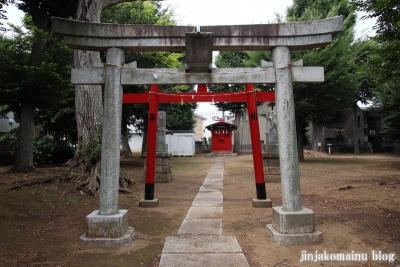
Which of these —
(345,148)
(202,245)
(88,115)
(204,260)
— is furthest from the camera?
(345,148)

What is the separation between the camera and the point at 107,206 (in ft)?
17.3

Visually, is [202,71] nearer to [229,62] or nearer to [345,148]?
[229,62]

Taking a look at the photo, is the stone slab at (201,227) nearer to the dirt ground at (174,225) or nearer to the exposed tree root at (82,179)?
the dirt ground at (174,225)

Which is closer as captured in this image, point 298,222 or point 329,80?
point 298,222

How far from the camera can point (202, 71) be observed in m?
5.57

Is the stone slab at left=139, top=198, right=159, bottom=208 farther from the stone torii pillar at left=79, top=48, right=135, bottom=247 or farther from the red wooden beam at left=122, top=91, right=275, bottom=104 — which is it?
the red wooden beam at left=122, top=91, right=275, bottom=104

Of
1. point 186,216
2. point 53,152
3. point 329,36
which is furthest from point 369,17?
point 53,152

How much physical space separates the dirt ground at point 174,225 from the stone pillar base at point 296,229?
4.8 inches

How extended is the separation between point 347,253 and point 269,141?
9.39 m

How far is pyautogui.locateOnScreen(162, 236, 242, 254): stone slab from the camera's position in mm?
4719

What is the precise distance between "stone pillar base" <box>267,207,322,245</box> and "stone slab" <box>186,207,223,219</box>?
6.89 feet

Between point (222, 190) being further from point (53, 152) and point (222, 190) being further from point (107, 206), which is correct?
point (53, 152)

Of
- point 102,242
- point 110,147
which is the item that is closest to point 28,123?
point 110,147

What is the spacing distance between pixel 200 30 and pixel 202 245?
11.9 feet
